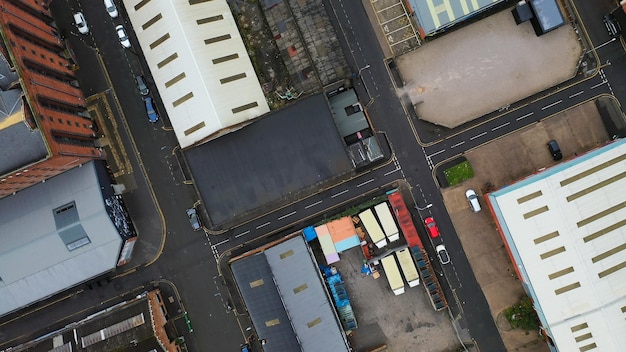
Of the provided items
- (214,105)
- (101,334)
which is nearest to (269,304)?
(101,334)

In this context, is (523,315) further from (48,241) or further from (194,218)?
(48,241)

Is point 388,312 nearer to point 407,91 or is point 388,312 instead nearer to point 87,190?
point 407,91

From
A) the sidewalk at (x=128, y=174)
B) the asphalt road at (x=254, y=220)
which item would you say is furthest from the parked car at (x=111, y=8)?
the sidewalk at (x=128, y=174)

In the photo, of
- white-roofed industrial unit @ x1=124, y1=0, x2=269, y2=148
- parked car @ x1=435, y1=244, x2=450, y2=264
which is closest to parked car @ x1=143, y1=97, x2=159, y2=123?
white-roofed industrial unit @ x1=124, y1=0, x2=269, y2=148

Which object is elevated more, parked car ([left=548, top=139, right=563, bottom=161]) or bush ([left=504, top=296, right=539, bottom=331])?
parked car ([left=548, top=139, right=563, bottom=161])

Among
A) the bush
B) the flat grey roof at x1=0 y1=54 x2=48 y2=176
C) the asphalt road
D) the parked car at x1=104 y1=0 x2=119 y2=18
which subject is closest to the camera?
the flat grey roof at x1=0 y1=54 x2=48 y2=176

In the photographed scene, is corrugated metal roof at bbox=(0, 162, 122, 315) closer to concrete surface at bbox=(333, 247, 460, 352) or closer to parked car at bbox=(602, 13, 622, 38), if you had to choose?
concrete surface at bbox=(333, 247, 460, 352)
